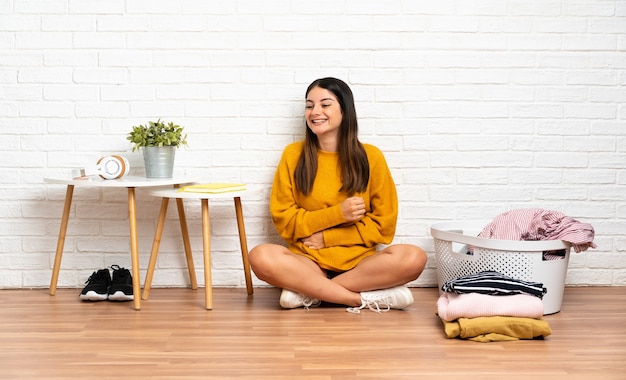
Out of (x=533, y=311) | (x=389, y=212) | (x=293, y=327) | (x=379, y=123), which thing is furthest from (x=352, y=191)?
(x=533, y=311)

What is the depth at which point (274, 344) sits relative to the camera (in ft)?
8.07

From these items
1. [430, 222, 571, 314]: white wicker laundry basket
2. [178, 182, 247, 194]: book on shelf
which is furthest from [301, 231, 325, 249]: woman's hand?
[430, 222, 571, 314]: white wicker laundry basket

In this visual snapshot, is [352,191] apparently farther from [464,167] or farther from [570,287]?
[570,287]

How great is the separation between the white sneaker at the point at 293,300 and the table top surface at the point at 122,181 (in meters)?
0.69

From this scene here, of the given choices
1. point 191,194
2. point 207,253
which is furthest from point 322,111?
point 207,253

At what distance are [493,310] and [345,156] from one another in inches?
40.3

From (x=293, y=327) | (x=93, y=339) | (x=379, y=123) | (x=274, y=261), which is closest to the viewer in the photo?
(x=93, y=339)

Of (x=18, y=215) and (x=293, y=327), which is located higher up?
(x=18, y=215)

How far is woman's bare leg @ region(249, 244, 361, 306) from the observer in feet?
9.83

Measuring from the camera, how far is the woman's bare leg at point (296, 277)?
3.00 m

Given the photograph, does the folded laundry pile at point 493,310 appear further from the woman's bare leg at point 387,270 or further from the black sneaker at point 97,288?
the black sneaker at point 97,288

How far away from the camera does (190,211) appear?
138 inches

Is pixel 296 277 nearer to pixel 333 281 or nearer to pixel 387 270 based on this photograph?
pixel 333 281

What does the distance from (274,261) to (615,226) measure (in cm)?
173
